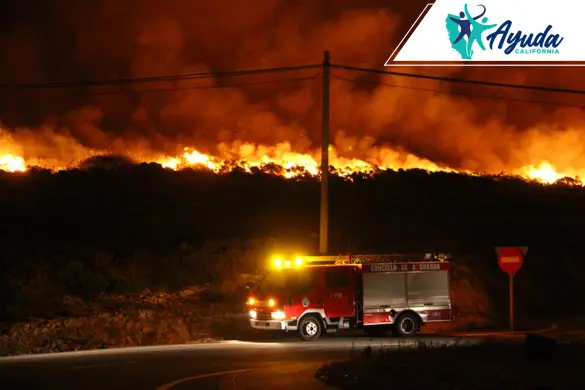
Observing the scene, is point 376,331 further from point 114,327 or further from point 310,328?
point 114,327

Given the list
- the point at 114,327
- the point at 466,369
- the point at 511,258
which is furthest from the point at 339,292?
A: the point at 466,369

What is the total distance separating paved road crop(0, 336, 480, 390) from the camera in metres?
13.3

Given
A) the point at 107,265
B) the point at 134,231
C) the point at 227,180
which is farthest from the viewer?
the point at 227,180

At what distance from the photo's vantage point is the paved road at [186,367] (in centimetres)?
1330

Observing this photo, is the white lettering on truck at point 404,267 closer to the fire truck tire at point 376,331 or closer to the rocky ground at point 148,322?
the fire truck tire at point 376,331

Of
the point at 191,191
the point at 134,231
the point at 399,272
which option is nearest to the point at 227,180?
the point at 191,191

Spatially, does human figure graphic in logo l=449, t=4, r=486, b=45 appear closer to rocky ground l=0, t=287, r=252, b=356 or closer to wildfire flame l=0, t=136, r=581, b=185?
rocky ground l=0, t=287, r=252, b=356

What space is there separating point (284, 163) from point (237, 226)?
18343 mm

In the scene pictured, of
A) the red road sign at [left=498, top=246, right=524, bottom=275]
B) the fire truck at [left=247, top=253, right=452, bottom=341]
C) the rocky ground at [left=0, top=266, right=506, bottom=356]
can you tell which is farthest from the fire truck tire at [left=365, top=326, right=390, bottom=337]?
the red road sign at [left=498, top=246, right=524, bottom=275]

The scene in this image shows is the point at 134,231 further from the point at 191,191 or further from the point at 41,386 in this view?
the point at 41,386

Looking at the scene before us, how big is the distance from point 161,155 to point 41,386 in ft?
159

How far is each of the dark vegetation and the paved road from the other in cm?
821

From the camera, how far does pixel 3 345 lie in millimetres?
20562

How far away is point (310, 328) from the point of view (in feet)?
72.4
